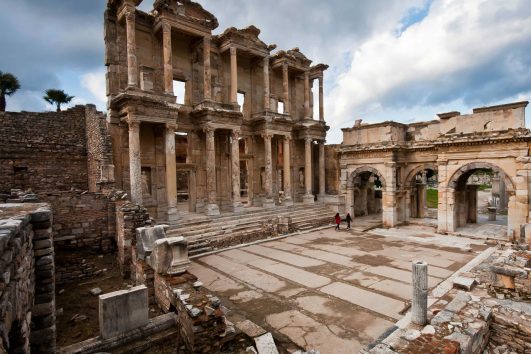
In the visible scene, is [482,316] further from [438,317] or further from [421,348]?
[421,348]

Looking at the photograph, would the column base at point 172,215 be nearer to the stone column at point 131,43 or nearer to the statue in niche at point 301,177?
the stone column at point 131,43

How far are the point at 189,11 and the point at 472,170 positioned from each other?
1917cm

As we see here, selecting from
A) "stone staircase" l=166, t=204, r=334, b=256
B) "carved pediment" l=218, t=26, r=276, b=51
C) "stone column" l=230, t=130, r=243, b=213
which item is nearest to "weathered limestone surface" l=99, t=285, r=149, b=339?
"stone staircase" l=166, t=204, r=334, b=256

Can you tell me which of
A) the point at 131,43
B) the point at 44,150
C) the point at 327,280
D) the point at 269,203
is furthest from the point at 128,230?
the point at 44,150

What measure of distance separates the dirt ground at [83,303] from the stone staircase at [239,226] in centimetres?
335

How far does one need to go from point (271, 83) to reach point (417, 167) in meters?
12.7

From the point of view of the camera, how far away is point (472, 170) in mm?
17141

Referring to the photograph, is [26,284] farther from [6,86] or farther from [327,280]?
[6,86]

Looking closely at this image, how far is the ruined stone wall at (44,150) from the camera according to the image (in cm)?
1680

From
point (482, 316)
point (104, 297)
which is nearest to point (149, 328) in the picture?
point (104, 297)

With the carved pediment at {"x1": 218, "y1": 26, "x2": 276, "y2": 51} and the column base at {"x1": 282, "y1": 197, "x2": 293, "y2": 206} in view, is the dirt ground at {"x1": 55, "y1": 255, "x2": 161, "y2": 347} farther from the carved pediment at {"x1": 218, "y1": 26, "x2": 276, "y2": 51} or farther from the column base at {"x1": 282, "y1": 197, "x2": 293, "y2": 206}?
the carved pediment at {"x1": 218, "y1": 26, "x2": 276, "y2": 51}

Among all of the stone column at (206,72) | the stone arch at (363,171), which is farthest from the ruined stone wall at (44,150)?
the stone arch at (363,171)

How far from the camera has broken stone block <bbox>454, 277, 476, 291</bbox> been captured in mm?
8781

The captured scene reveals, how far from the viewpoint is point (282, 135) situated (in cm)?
2230
